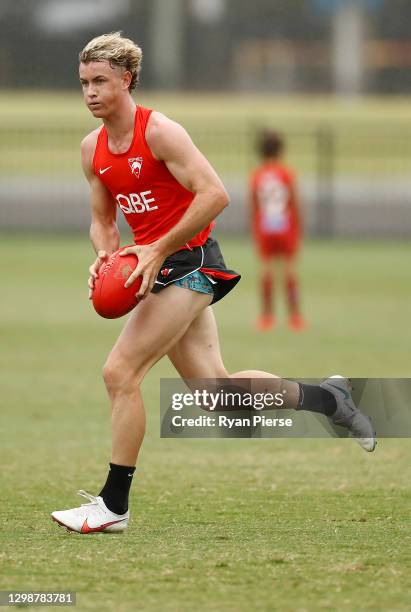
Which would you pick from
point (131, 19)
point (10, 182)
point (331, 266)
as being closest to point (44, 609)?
point (331, 266)

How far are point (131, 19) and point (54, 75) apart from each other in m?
6.23

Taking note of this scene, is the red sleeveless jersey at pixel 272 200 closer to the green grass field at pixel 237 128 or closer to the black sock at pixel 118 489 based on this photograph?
the black sock at pixel 118 489

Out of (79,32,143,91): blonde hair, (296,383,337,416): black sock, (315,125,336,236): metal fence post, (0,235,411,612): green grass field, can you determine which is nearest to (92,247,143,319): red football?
(79,32,143,91): blonde hair

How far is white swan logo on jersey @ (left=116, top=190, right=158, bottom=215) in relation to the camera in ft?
21.3

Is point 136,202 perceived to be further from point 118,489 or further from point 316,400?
point 316,400

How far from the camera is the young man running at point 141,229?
20.7 feet

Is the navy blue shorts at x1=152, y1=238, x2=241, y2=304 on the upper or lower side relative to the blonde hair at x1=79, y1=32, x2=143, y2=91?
lower

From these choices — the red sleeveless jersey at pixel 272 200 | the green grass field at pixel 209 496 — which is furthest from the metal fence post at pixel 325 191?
the green grass field at pixel 209 496

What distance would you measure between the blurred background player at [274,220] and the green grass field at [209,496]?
1.46 feet

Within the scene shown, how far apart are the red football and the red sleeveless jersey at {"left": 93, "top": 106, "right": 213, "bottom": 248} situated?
0.24 metres

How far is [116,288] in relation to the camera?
630 cm

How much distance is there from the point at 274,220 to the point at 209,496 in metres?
7.91

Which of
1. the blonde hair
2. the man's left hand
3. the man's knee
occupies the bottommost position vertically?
the man's knee

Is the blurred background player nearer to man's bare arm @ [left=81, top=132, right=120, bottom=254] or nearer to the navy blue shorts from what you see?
man's bare arm @ [left=81, top=132, right=120, bottom=254]
